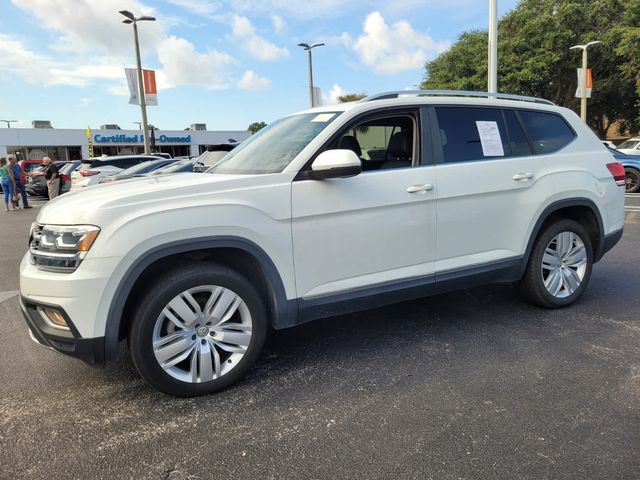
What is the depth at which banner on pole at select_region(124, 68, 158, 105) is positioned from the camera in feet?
66.7

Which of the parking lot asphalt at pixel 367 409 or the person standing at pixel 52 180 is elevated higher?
the person standing at pixel 52 180

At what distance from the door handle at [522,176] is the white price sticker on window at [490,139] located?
0.68ft

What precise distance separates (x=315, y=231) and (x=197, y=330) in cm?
95

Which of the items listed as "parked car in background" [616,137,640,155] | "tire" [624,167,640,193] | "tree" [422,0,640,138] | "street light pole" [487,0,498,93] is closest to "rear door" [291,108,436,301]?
"street light pole" [487,0,498,93]

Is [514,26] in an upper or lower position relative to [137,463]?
upper

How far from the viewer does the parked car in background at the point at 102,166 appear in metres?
14.0

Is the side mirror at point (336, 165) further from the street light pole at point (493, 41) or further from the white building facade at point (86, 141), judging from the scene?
the white building facade at point (86, 141)

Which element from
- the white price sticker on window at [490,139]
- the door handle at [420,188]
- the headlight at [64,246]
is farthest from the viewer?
the white price sticker on window at [490,139]

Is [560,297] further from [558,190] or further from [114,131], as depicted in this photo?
[114,131]

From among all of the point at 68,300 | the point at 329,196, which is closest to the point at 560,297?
the point at 329,196

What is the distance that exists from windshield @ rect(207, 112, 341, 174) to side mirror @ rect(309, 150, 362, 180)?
0.26 meters

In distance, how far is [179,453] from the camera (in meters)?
2.50

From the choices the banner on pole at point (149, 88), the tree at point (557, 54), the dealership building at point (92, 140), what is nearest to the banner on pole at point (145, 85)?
the banner on pole at point (149, 88)

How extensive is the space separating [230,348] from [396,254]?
1311 millimetres
